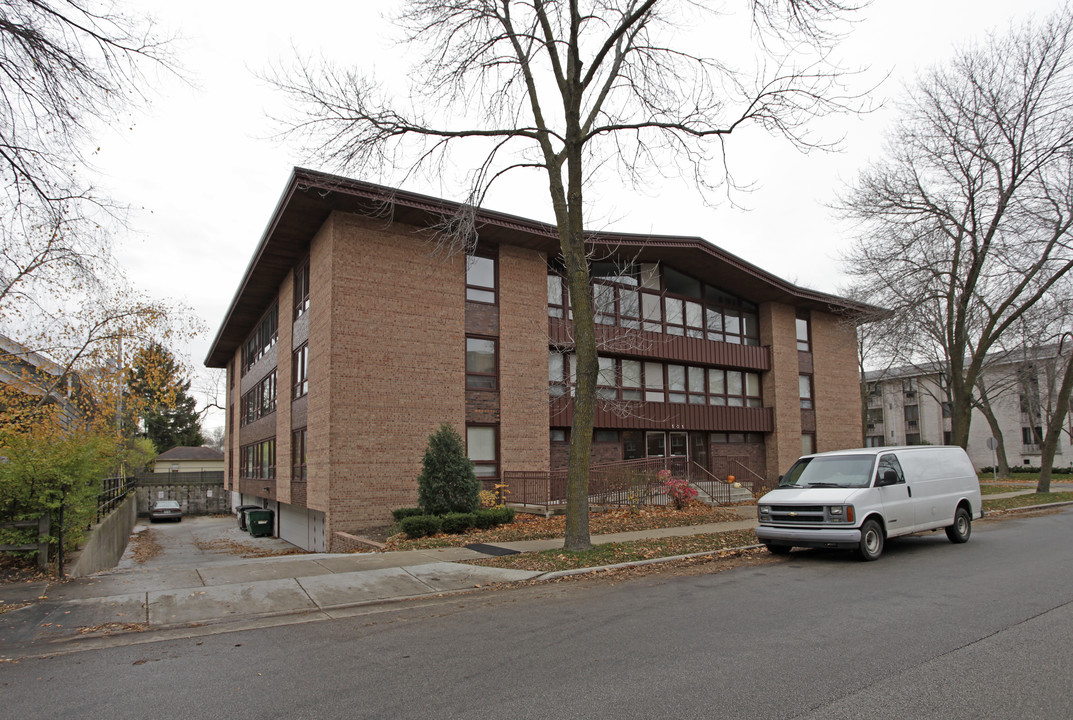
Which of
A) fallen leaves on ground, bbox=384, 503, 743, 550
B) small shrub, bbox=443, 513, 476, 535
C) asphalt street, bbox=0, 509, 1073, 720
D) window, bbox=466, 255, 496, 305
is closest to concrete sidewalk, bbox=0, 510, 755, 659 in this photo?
asphalt street, bbox=0, 509, 1073, 720

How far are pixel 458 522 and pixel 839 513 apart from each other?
772 cm

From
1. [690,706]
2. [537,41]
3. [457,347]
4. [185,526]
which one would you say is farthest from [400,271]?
[185,526]

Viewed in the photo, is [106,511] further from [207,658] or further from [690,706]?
[690,706]

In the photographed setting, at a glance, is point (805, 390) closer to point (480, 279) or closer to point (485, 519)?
point (480, 279)

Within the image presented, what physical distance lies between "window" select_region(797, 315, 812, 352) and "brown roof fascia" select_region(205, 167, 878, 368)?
106 cm

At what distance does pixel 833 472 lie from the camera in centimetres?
1178

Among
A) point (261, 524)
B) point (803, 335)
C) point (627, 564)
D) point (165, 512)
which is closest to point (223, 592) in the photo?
point (627, 564)

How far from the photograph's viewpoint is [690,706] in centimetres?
452

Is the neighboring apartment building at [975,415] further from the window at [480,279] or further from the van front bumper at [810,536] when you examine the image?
the van front bumper at [810,536]

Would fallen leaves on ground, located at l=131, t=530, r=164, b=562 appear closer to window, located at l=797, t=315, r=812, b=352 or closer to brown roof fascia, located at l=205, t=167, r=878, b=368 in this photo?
brown roof fascia, located at l=205, t=167, r=878, b=368

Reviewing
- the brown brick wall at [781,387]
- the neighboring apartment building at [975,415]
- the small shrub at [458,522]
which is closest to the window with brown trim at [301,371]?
the small shrub at [458,522]

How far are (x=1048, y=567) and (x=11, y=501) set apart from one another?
584 inches

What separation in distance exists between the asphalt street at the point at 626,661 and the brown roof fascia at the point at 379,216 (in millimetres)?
8902

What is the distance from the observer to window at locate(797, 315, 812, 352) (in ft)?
104
